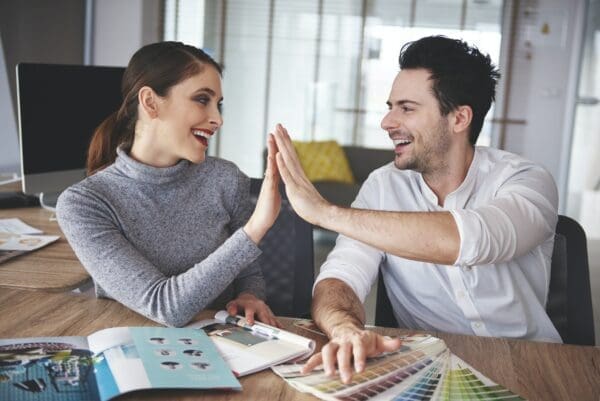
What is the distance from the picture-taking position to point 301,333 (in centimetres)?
141

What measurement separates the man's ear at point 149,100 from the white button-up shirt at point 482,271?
57cm

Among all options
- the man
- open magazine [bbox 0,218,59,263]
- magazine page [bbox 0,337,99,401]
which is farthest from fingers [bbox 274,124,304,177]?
open magazine [bbox 0,218,59,263]

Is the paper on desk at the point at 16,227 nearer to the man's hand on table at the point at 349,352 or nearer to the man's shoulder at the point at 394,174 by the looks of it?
the man's shoulder at the point at 394,174

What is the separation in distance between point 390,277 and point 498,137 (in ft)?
17.2

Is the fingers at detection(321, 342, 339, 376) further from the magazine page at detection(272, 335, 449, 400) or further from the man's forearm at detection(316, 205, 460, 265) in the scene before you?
the man's forearm at detection(316, 205, 460, 265)

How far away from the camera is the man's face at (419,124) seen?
1.92 metres

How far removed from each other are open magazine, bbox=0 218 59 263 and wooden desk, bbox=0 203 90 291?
0.02 metres

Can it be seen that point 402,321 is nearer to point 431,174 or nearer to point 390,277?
point 390,277

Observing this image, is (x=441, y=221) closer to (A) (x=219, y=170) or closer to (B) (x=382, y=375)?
(B) (x=382, y=375)

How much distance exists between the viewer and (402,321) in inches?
73.8

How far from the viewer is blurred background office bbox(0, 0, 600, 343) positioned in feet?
20.5

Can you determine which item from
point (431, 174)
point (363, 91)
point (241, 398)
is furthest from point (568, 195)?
point (241, 398)

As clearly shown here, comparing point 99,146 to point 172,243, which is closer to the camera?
point 172,243

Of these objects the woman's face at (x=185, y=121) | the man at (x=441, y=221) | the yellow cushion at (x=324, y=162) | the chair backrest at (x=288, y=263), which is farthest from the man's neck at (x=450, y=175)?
the yellow cushion at (x=324, y=162)
